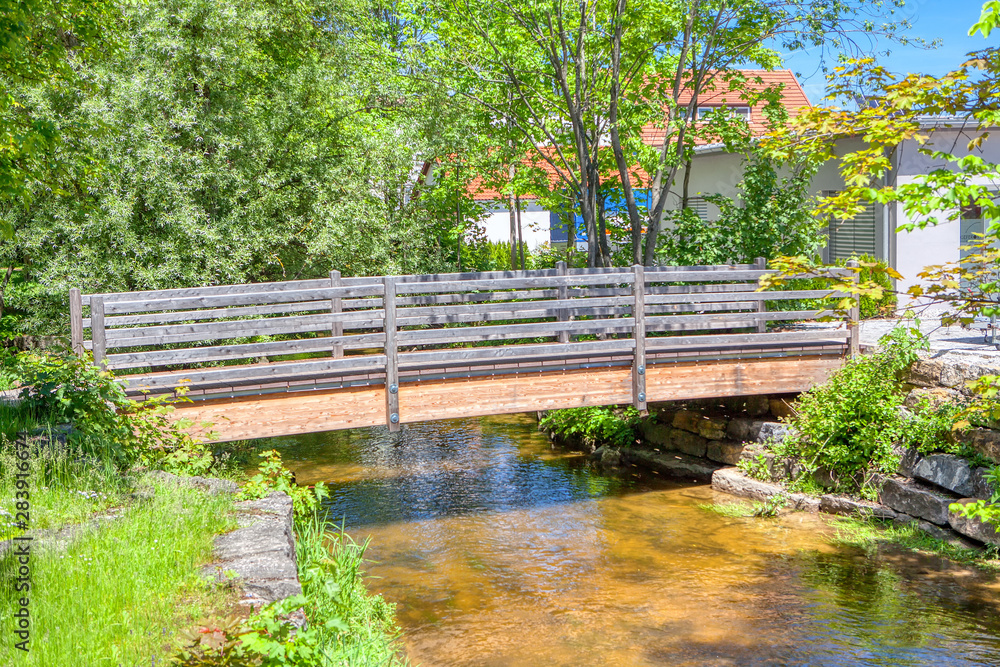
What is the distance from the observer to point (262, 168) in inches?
618

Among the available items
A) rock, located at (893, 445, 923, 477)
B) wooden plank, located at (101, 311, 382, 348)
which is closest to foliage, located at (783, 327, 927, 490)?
rock, located at (893, 445, 923, 477)

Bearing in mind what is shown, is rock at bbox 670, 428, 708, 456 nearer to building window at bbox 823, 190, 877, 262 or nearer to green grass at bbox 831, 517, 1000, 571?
green grass at bbox 831, 517, 1000, 571

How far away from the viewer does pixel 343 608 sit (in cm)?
668

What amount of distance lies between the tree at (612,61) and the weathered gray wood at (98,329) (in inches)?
329

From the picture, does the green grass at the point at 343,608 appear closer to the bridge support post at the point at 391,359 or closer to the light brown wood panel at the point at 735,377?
the bridge support post at the point at 391,359

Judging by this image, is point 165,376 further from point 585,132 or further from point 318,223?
point 585,132

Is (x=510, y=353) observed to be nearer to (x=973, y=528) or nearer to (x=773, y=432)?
(x=773, y=432)

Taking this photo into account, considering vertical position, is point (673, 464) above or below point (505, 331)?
below

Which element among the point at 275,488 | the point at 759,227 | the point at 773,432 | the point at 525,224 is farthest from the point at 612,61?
the point at 525,224

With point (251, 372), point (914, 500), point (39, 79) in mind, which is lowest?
point (914, 500)

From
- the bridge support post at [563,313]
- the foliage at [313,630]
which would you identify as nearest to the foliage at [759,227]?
the bridge support post at [563,313]

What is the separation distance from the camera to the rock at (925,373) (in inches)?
421

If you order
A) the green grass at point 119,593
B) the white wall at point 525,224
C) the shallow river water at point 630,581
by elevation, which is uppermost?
the white wall at point 525,224

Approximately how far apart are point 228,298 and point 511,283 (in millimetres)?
3589
